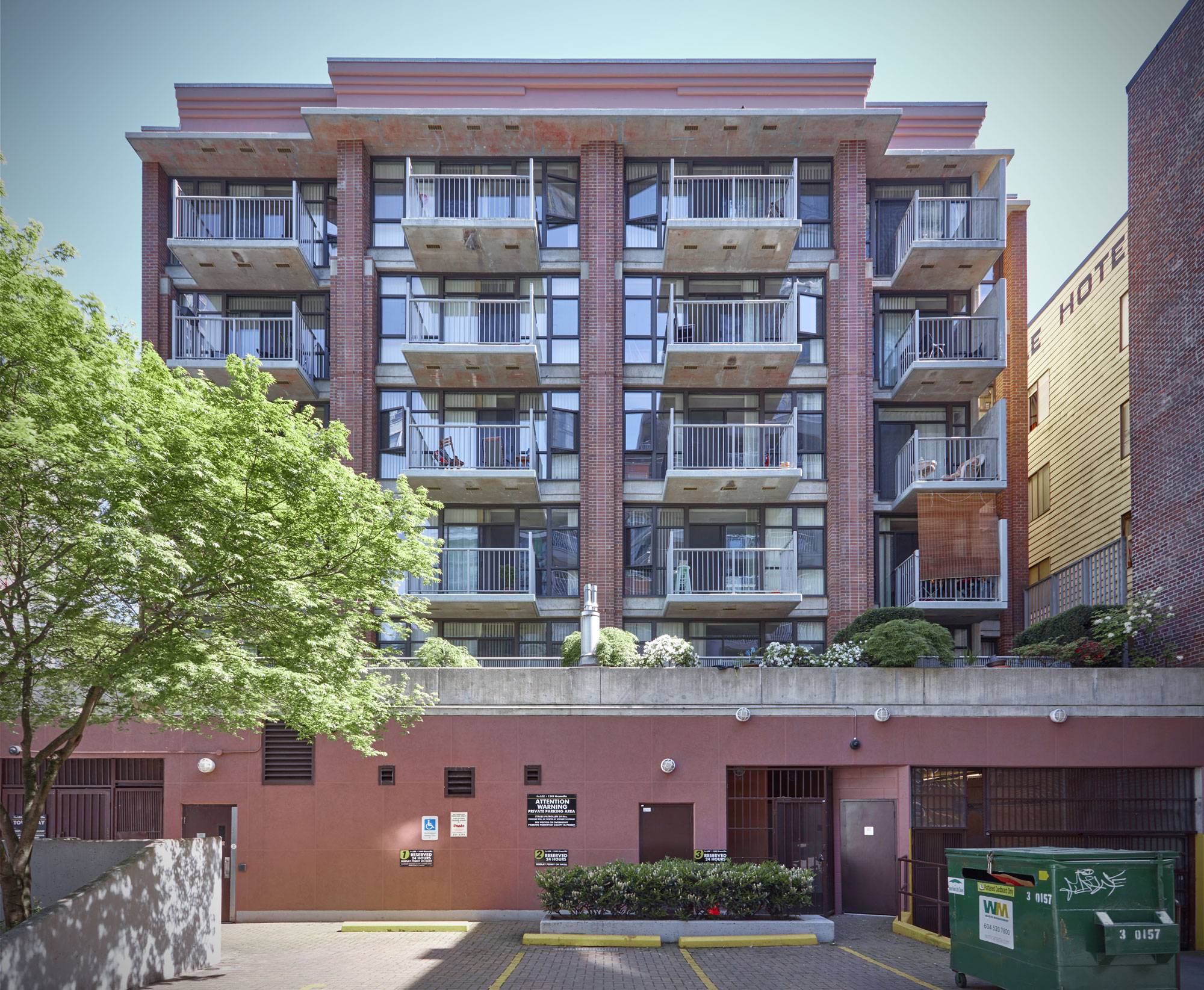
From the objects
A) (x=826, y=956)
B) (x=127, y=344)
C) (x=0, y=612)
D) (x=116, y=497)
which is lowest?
(x=826, y=956)

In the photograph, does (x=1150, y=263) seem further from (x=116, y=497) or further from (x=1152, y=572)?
(x=116, y=497)

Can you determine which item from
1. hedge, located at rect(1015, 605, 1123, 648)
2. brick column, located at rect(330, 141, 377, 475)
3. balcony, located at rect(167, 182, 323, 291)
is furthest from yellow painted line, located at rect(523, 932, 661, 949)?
balcony, located at rect(167, 182, 323, 291)

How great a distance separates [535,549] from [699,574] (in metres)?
4.26

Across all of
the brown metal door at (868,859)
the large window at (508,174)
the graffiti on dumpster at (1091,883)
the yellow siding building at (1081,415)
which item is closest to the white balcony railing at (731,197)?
the large window at (508,174)

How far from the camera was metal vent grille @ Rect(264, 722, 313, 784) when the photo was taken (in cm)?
1988

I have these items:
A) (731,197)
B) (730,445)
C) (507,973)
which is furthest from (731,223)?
(507,973)

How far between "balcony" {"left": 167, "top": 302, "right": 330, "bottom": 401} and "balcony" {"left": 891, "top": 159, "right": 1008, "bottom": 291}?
50.3 ft

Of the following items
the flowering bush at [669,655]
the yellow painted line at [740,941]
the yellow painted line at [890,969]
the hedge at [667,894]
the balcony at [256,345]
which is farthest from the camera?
the balcony at [256,345]

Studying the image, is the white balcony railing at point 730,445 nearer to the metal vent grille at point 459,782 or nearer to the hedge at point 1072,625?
the hedge at point 1072,625

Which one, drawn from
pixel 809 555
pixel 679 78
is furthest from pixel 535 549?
pixel 679 78

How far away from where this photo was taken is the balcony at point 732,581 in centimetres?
2533

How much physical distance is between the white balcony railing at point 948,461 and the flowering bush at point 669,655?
875 centimetres

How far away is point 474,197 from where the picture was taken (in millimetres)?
27000

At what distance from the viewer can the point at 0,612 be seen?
13562 mm
